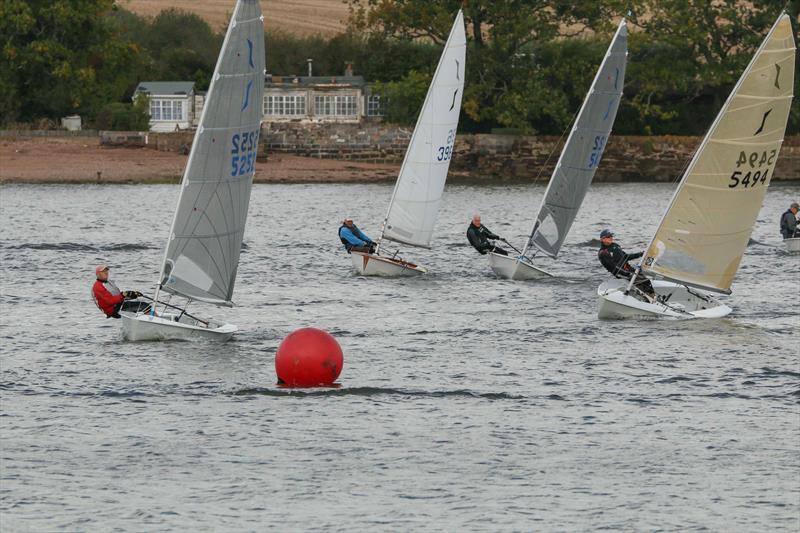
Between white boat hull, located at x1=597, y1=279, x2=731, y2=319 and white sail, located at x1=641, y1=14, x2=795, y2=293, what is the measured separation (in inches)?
26.5

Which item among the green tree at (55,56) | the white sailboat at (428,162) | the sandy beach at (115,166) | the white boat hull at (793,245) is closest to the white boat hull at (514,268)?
the white sailboat at (428,162)

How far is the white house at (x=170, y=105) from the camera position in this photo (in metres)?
115

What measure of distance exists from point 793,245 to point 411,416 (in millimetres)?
32017

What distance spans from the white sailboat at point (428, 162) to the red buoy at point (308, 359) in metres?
18.8

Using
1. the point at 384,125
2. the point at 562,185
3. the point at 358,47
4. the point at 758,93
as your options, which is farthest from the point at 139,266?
the point at 358,47

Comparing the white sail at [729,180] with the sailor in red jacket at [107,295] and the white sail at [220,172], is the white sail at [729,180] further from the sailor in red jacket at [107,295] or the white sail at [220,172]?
the sailor in red jacket at [107,295]

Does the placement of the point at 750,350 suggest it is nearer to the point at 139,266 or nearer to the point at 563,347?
the point at 563,347

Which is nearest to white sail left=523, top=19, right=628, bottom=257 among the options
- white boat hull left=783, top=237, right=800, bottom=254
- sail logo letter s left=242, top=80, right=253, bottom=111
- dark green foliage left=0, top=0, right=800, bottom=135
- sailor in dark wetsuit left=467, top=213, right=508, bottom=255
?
sailor in dark wetsuit left=467, top=213, right=508, bottom=255

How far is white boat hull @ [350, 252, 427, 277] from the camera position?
4872 centimetres

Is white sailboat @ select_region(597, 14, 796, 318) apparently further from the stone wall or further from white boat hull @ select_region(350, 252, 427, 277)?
the stone wall

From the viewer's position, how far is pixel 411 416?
2975 cm

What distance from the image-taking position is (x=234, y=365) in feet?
111

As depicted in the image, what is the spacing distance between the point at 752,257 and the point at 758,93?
67.0 feet

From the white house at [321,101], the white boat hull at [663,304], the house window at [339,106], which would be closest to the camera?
the white boat hull at [663,304]
